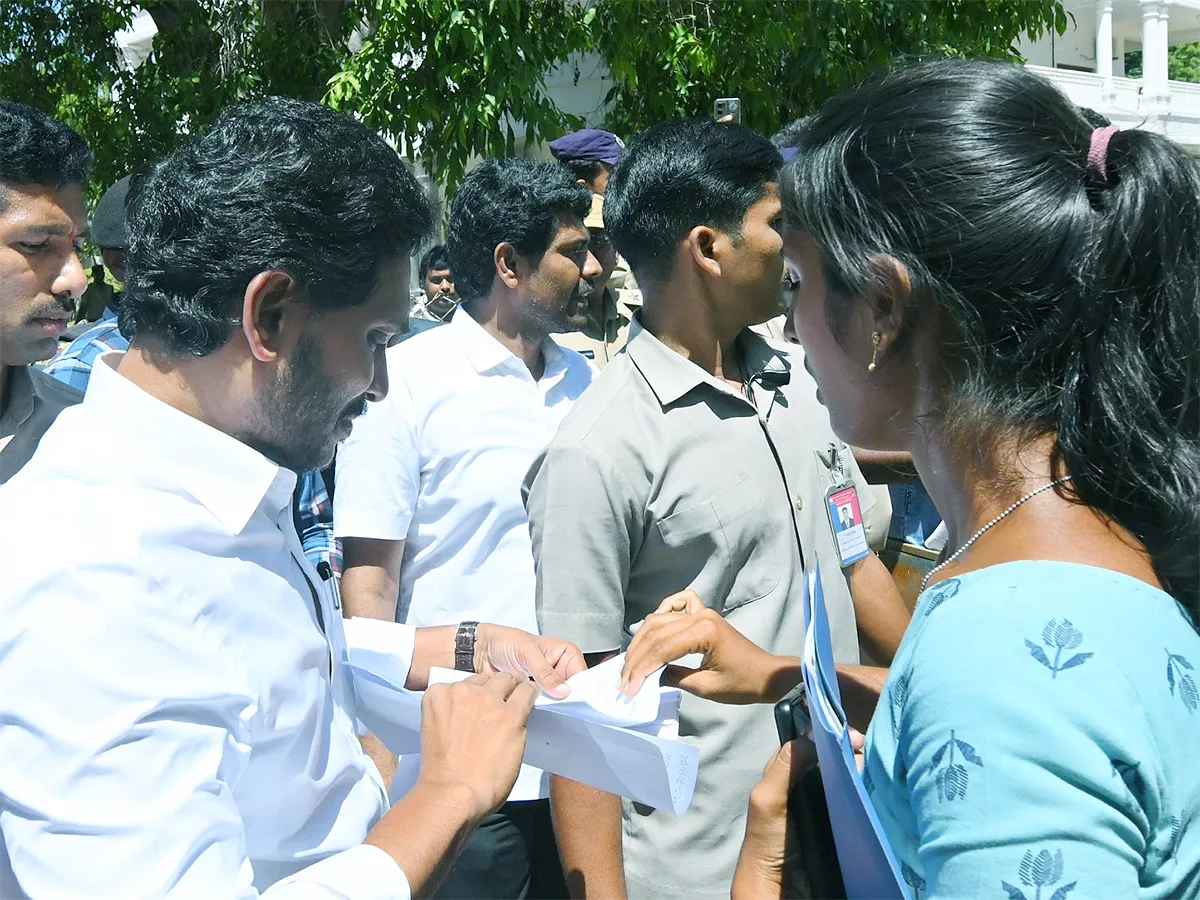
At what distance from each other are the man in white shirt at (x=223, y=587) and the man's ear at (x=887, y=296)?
67 cm

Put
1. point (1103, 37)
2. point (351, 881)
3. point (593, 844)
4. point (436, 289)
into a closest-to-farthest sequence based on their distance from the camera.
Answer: point (351, 881) < point (593, 844) < point (436, 289) < point (1103, 37)

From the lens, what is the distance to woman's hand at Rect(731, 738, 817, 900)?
1.38 meters

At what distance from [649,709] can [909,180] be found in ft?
2.62

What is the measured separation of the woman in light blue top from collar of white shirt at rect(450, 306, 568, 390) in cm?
196

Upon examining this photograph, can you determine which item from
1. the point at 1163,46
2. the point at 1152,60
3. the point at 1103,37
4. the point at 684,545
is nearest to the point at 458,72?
the point at 684,545

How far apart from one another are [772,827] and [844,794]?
247 mm

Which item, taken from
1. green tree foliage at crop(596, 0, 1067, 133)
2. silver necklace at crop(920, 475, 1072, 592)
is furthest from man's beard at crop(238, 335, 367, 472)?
green tree foliage at crop(596, 0, 1067, 133)

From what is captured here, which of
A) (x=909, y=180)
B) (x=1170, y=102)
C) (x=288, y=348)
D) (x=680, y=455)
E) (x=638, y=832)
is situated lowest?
(x=1170, y=102)

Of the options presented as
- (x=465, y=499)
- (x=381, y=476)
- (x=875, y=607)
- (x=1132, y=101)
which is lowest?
(x=1132, y=101)

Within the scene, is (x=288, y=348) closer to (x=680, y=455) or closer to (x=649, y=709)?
(x=649, y=709)

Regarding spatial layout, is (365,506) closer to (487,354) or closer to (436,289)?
(487,354)

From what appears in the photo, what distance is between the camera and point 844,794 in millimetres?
1166

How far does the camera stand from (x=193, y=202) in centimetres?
145

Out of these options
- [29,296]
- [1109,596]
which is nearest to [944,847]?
[1109,596]
